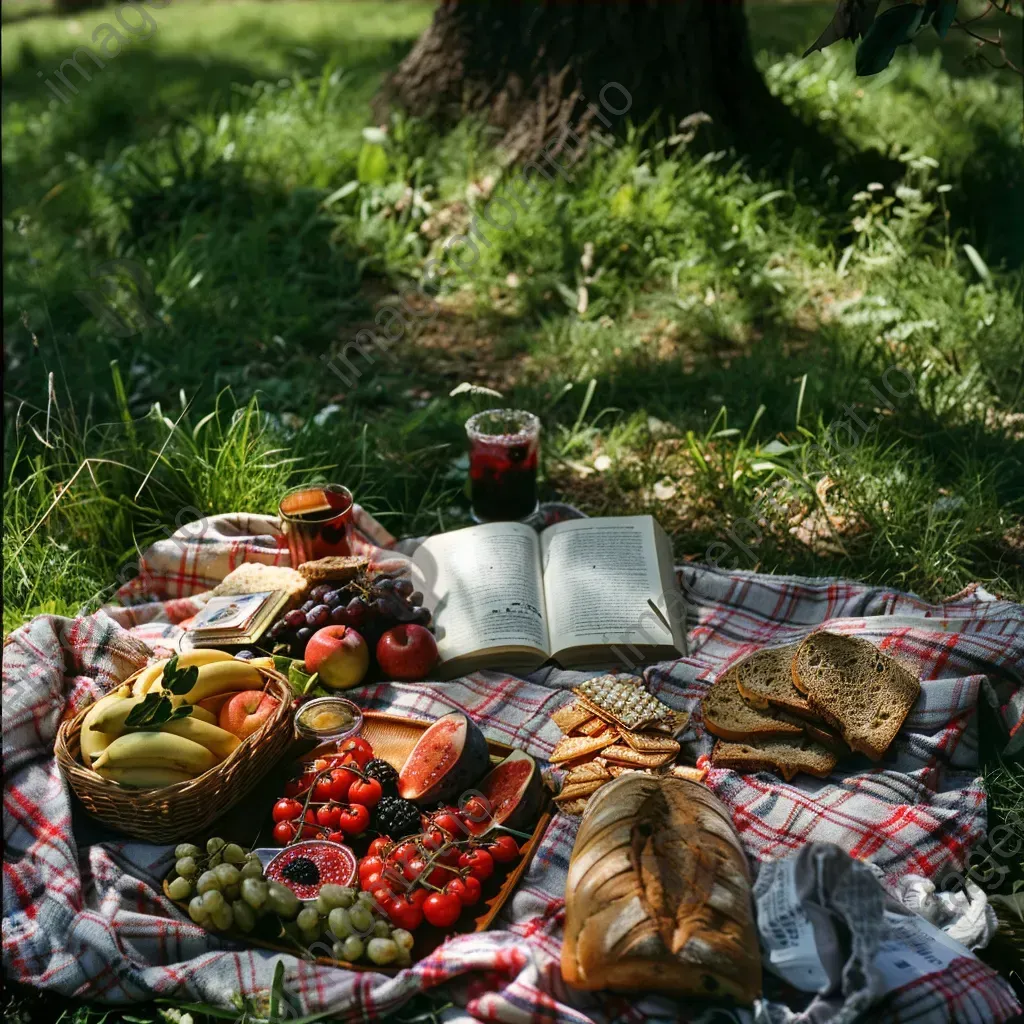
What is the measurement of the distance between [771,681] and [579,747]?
23.0 inches

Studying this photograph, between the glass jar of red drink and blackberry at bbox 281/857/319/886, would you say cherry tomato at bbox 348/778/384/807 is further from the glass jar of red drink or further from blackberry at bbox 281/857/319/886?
the glass jar of red drink

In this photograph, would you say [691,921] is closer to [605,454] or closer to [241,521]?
[241,521]

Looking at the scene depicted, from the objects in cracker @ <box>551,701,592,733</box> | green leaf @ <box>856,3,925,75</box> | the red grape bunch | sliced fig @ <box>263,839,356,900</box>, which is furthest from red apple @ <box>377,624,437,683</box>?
green leaf @ <box>856,3,925,75</box>

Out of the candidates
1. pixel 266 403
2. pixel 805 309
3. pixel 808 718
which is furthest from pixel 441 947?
pixel 805 309

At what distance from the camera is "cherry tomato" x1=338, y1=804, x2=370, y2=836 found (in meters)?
2.91

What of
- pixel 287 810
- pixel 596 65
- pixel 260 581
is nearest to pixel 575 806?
pixel 287 810

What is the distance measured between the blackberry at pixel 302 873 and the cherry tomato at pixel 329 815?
14 centimetres

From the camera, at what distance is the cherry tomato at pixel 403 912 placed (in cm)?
269

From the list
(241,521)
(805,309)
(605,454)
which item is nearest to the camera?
(241,521)

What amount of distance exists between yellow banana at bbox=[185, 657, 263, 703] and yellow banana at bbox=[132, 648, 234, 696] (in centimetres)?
3

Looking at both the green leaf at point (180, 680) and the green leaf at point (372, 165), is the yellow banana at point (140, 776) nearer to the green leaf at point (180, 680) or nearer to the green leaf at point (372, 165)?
the green leaf at point (180, 680)

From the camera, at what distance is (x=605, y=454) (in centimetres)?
493

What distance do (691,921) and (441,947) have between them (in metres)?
0.58

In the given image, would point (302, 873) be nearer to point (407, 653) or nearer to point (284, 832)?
point (284, 832)
